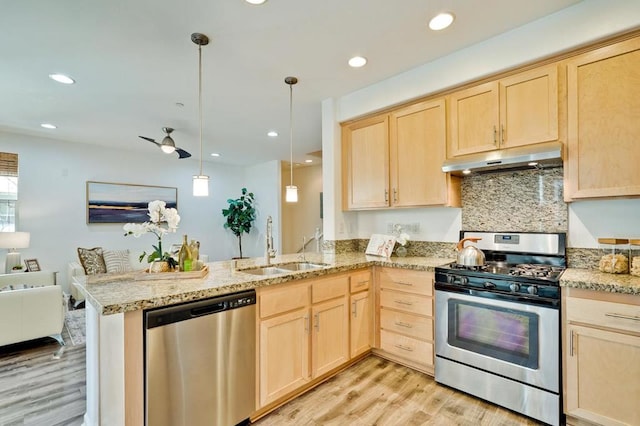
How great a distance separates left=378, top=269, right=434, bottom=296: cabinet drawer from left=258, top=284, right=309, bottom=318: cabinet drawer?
85 cm

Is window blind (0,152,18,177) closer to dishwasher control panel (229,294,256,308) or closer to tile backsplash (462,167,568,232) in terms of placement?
dishwasher control panel (229,294,256,308)

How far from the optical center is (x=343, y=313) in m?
2.49

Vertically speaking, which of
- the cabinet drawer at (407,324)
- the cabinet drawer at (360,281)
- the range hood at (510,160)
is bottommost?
the cabinet drawer at (407,324)

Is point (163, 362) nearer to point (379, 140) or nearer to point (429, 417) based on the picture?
point (429, 417)

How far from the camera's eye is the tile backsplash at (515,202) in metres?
2.34

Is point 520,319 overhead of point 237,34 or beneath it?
beneath

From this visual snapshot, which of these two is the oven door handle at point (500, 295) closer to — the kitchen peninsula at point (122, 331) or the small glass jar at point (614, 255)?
the small glass jar at point (614, 255)

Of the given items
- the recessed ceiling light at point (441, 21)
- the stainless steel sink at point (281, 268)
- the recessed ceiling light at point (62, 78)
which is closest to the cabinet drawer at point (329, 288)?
the stainless steel sink at point (281, 268)

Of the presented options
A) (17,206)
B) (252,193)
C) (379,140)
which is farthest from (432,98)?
(17,206)

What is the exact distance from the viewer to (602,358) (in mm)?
1698

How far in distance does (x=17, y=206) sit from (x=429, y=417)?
19.7 feet

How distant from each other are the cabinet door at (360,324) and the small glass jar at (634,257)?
5.88 feet

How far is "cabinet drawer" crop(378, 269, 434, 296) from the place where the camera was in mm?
2432

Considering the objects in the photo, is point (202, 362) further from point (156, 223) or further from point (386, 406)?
point (386, 406)
